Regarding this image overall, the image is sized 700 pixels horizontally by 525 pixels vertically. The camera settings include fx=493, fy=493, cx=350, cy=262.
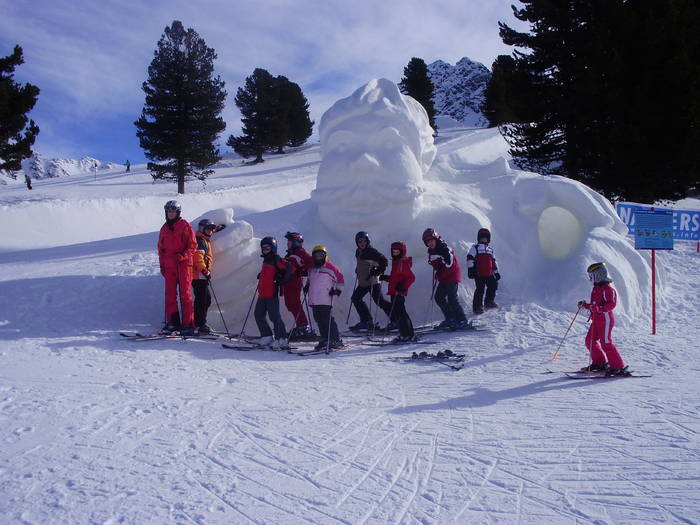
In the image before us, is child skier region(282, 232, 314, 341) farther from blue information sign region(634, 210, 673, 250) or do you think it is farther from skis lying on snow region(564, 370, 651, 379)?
blue information sign region(634, 210, 673, 250)

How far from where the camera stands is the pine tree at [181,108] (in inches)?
928

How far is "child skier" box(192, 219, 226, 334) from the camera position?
701 centimetres

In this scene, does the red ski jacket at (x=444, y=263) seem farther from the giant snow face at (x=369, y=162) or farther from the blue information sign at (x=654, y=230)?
the blue information sign at (x=654, y=230)

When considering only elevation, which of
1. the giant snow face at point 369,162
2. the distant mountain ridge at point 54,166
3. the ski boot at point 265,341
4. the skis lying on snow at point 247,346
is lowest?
the skis lying on snow at point 247,346

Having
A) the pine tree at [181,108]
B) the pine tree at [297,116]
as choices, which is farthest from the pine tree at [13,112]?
the pine tree at [297,116]

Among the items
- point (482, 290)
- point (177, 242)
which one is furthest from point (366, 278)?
point (177, 242)

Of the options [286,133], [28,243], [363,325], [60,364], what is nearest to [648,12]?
[363,325]

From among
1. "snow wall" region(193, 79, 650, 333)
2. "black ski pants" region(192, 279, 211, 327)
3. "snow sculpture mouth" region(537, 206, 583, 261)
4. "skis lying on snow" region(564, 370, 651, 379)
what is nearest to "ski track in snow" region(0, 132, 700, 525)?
"skis lying on snow" region(564, 370, 651, 379)

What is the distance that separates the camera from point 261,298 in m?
6.66

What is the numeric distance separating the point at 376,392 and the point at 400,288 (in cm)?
245

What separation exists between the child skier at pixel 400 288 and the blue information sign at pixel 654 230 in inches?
143

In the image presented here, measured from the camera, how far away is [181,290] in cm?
663

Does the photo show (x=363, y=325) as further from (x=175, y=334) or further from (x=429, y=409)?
(x=429, y=409)

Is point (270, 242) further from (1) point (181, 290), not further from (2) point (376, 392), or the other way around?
(2) point (376, 392)
